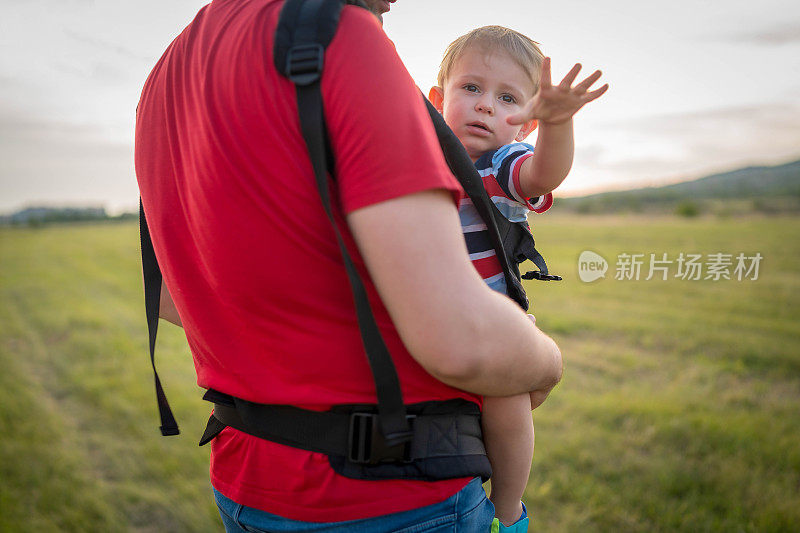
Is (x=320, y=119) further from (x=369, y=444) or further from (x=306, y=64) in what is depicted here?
(x=369, y=444)

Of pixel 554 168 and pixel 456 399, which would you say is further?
pixel 554 168

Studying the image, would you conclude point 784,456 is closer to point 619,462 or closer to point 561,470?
point 619,462

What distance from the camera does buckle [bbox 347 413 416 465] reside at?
3.63ft

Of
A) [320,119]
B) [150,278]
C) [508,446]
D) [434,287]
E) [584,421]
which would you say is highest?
[320,119]

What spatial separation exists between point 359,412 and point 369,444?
6cm

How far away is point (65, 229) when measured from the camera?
1677 inches

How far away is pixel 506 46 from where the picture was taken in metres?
2.13

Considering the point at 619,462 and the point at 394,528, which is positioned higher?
the point at 394,528

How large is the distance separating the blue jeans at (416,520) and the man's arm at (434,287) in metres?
0.33

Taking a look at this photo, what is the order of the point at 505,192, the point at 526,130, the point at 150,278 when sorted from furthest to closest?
1. the point at 526,130
2. the point at 505,192
3. the point at 150,278

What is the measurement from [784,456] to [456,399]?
484cm

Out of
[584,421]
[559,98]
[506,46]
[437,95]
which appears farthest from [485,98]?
[584,421]

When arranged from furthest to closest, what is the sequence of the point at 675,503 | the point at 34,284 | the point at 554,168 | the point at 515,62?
the point at 34,284 < the point at 675,503 < the point at 515,62 < the point at 554,168

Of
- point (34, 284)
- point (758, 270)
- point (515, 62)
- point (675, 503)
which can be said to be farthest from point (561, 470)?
point (34, 284)
